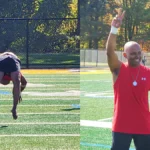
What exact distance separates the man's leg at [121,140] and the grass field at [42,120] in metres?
2.61

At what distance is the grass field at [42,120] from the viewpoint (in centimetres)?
866

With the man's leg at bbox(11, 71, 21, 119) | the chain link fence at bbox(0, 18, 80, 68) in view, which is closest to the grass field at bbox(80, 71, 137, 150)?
the man's leg at bbox(11, 71, 21, 119)

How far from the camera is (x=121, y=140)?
5.62 metres

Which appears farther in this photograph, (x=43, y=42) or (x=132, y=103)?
(x=43, y=42)

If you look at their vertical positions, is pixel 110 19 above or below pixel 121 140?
above

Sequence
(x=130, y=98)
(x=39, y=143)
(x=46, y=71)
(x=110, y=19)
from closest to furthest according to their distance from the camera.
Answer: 1. (x=130, y=98)
2. (x=110, y=19)
3. (x=39, y=143)
4. (x=46, y=71)

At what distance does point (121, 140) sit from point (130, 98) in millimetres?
412

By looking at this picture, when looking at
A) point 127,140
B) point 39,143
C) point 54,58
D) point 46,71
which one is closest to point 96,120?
point 39,143

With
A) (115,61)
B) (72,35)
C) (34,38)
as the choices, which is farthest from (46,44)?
(115,61)

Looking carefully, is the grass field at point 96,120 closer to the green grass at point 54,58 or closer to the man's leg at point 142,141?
the man's leg at point 142,141

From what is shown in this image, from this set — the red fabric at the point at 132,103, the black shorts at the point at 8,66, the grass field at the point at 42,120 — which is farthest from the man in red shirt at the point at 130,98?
the black shorts at the point at 8,66

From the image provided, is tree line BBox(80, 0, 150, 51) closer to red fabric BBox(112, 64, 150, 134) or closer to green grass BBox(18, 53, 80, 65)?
red fabric BBox(112, 64, 150, 134)

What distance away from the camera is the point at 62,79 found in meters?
21.8

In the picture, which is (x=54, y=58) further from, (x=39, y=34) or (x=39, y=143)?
(x=39, y=143)
